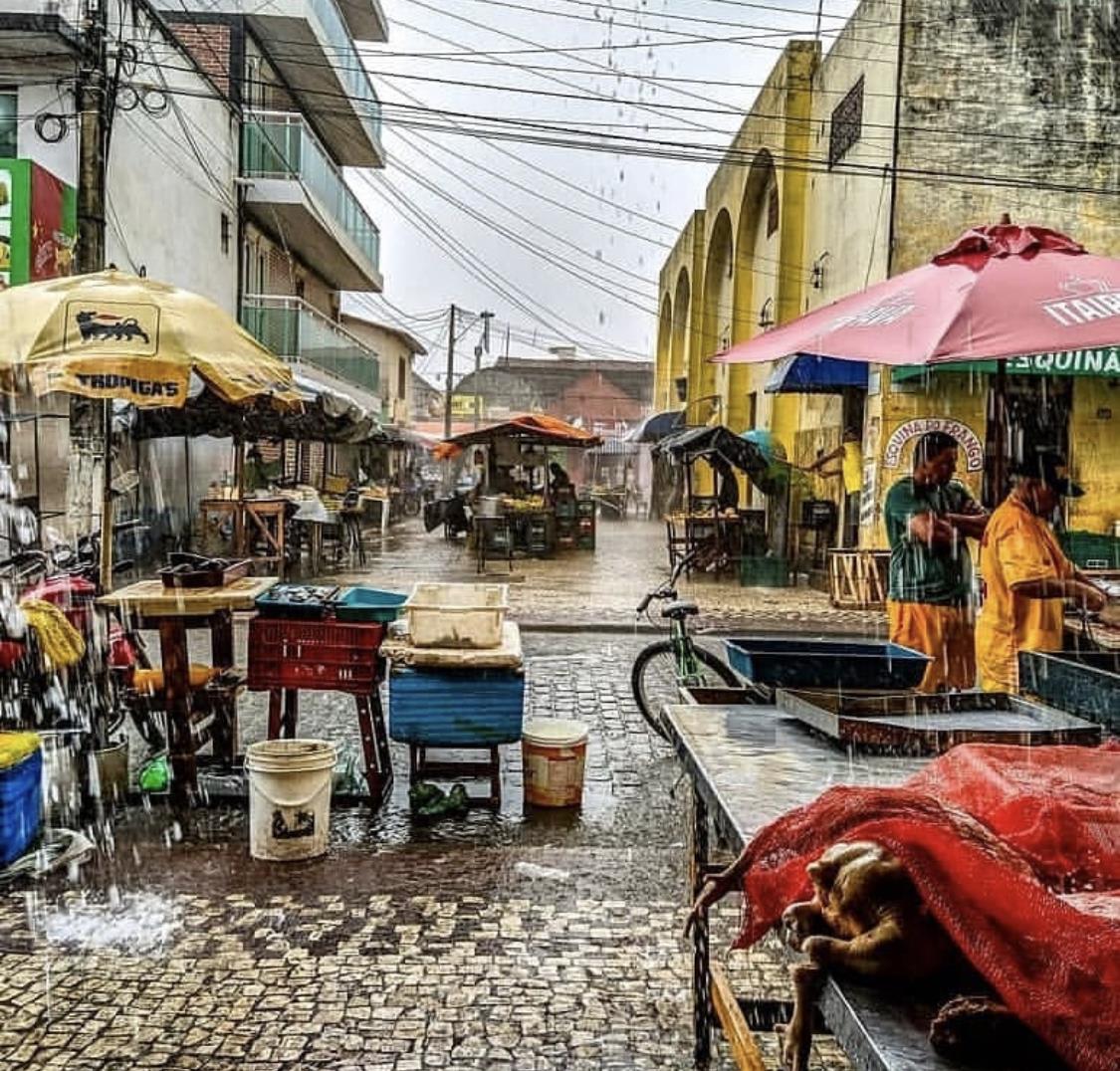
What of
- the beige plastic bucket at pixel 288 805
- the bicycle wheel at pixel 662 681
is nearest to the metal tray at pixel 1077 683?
the bicycle wheel at pixel 662 681

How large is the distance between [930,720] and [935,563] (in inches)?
99.9

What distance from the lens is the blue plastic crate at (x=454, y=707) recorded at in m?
5.85

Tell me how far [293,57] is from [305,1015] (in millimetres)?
23700

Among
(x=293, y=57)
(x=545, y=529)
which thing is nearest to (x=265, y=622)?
(x=545, y=529)

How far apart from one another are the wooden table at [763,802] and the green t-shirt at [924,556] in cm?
241

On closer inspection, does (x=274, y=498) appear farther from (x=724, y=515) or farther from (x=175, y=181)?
(x=724, y=515)

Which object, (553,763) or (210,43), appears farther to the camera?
(210,43)

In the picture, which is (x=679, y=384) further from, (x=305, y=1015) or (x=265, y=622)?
(x=305, y=1015)

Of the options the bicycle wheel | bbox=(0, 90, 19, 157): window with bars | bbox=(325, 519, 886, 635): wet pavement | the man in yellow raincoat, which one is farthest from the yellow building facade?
bbox=(0, 90, 19, 157): window with bars

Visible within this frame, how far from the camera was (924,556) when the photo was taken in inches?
239

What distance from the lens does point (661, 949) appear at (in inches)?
178

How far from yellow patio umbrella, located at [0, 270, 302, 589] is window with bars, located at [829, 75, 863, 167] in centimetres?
1274

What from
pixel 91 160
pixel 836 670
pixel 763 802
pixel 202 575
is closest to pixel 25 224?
pixel 91 160

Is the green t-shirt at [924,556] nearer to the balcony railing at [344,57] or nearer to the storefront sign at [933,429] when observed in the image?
the storefront sign at [933,429]
